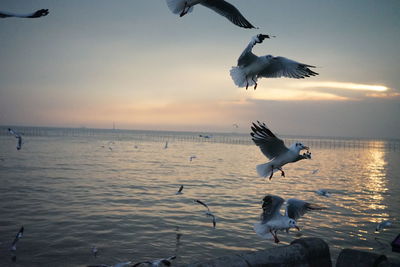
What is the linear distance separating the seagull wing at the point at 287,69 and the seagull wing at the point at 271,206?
8.01 feet

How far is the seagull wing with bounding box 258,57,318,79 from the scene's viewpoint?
6.38 m

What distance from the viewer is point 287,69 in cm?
652

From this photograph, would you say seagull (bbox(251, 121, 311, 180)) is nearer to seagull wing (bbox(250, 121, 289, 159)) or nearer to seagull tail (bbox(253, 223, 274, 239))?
seagull wing (bbox(250, 121, 289, 159))

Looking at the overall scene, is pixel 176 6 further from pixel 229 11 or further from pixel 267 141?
pixel 267 141

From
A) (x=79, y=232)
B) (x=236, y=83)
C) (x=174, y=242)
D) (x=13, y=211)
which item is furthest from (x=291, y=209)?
(x=13, y=211)

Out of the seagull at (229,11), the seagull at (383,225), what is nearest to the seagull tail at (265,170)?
the seagull at (229,11)

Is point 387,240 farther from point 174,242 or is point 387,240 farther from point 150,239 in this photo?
point 150,239

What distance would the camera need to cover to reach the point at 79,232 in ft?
34.9

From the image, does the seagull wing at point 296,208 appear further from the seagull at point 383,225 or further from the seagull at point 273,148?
the seagull at point 383,225

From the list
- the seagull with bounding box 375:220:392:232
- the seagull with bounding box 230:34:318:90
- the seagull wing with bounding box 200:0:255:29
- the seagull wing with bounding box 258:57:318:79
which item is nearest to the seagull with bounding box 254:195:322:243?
the seagull with bounding box 230:34:318:90

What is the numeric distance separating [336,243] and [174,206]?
6980 millimetres

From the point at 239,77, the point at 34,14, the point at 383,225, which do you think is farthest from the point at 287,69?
the point at 383,225

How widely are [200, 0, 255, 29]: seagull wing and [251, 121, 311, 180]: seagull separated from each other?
1949 mm

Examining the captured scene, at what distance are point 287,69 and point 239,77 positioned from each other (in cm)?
101
